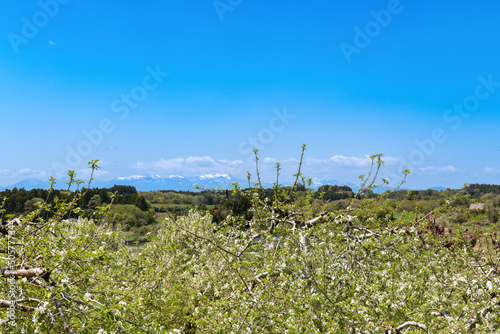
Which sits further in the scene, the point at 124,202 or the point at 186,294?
the point at 124,202

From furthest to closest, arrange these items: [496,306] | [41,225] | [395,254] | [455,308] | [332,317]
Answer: [395,254], [41,225], [455,308], [332,317], [496,306]

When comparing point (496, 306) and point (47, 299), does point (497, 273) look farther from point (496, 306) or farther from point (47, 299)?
point (47, 299)

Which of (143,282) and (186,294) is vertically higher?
(143,282)

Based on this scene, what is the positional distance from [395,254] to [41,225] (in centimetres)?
559

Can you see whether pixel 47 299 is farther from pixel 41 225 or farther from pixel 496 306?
pixel 496 306

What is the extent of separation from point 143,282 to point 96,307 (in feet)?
5.41

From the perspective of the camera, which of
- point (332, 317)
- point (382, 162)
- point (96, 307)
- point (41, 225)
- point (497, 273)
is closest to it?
point (96, 307)

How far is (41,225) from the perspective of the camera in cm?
491

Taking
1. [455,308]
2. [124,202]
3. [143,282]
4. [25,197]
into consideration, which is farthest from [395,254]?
[124,202]

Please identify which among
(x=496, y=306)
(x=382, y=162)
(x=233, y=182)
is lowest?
(x=496, y=306)

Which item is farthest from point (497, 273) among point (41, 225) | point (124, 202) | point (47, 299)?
point (124, 202)

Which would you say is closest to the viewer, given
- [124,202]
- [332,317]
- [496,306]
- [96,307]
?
[96,307]

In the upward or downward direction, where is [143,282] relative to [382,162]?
downward

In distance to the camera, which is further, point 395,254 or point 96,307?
point 395,254
